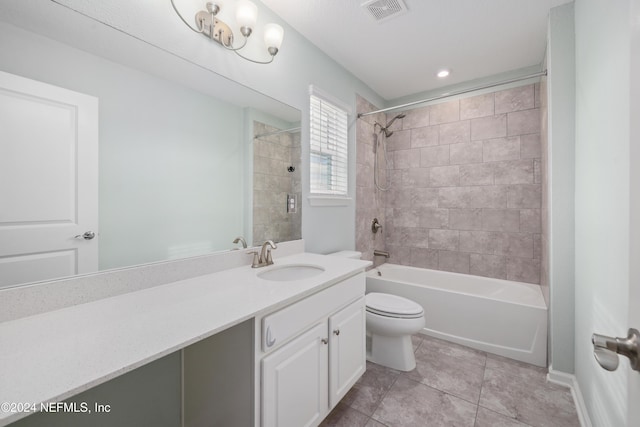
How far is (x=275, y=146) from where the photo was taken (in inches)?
72.1

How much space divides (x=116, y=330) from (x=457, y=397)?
186cm

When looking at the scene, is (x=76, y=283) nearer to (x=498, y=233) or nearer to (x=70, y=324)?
(x=70, y=324)

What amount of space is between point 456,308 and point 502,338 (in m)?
0.37

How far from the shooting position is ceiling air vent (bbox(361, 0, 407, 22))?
1.70 meters

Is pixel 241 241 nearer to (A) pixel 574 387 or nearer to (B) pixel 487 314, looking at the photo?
(B) pixel 487 314

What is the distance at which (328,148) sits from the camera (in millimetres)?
2355

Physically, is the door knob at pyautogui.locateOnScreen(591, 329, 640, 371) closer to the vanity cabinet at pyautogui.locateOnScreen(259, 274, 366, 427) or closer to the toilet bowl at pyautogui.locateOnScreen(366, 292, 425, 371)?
the vanity cabinet at pyautogui.locateOnScreen(259, 274, 366, 427)

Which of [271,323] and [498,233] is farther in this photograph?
[498,233]

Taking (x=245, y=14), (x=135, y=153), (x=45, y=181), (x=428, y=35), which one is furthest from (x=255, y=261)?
(x=428, y=35)

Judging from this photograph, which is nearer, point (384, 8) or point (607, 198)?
point (607, 198)

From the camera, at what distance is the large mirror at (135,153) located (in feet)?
2.88

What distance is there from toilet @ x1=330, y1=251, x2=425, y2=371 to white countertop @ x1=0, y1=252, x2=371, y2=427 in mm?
847

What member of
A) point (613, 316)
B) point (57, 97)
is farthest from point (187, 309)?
point (613, 316)

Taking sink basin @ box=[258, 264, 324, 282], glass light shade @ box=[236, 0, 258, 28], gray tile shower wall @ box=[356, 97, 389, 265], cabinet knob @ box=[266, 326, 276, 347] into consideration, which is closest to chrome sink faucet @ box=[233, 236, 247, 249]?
sink basin @ box=[258, 264, 324, 282]
